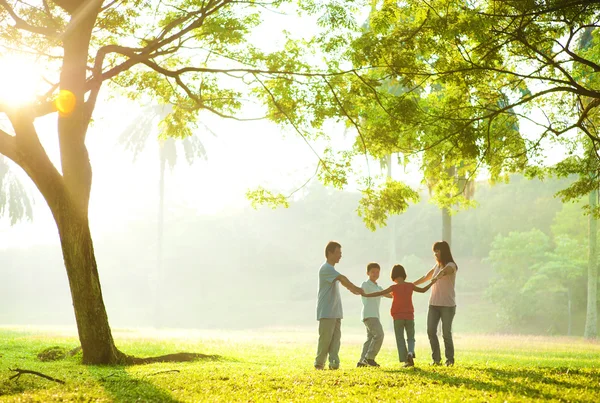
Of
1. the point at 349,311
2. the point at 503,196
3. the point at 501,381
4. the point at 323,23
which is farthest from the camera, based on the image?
the point at 503,196

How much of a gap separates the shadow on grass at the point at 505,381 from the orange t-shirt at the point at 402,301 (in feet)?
3.08

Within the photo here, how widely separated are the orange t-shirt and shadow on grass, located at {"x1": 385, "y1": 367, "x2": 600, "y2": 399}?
939 millimetres

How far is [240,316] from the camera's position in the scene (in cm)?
6028

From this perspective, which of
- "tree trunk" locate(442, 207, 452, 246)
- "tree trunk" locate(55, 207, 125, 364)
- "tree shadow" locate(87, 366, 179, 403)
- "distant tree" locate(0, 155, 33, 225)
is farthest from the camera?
"distant tree" locate(0, 155, 33, 225)

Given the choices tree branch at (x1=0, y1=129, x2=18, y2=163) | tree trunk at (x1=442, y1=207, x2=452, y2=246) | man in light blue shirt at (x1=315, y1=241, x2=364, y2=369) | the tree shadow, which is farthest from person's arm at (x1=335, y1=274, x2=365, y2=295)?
tree trunk at (x1=442, y1=207, x2=452, y2=246)

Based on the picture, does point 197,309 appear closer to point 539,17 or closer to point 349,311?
point 349,311

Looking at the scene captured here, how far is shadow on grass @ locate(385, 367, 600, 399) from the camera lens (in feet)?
26.1

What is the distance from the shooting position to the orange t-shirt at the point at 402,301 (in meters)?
10.7

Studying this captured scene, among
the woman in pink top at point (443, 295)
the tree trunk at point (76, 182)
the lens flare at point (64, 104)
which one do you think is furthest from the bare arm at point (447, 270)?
the lens flare at point (64, 104)

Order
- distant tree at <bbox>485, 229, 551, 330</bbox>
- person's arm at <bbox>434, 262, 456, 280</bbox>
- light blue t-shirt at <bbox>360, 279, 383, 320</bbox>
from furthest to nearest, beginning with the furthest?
distant tree at <bbox>485, 229, 551, 330</bbox>
light blue t-shirt at <bbox>360, 279, 383, 320</bbox>
person's arm at <bbox>434, 262, 456, 280</bbox>

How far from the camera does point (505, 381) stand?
8.84 metres

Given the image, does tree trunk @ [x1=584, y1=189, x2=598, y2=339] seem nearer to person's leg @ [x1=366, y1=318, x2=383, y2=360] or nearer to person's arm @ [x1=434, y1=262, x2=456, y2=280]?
person's arm @ [x1=434, y1=262, x2=456, y2=280]

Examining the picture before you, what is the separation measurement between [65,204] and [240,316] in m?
49.6

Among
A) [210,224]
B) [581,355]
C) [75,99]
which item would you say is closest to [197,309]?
[210,224]
